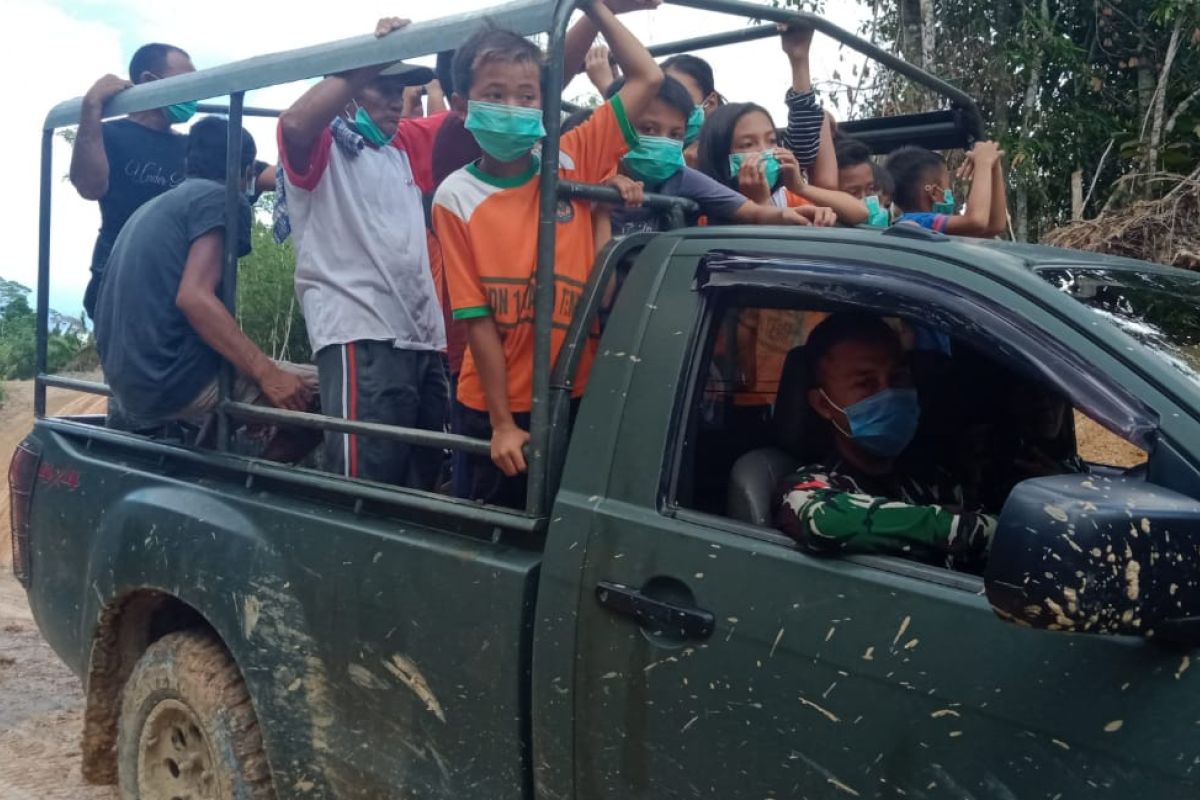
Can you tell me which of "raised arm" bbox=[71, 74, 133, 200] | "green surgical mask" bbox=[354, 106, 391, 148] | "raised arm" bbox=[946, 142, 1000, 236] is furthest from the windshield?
"raised arm" bbox=[71, 74, 133, 200]

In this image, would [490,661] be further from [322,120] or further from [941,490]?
[322,120]

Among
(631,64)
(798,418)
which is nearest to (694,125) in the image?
(631,64)

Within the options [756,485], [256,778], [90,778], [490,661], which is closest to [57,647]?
[90,778]

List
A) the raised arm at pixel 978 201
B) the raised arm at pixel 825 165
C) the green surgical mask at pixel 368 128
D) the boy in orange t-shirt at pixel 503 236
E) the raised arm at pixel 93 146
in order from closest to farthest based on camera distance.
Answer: the boy in orange t-shirt at pixel 503 236, the green surgical mask at pixel 368 128, the raised arm at pixel 978 201, the raised arm at pixel 93 146, the raised arm at pixel 825 165

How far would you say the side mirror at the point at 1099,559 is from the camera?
1436 mm

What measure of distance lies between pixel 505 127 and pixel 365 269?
0.91 m

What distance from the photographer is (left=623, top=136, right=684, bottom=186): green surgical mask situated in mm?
3002

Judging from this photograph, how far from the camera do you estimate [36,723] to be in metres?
4.81

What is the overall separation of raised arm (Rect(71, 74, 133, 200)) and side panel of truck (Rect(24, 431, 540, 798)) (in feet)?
3.81

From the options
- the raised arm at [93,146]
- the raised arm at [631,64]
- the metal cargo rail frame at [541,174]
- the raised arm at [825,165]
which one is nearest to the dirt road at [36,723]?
the metal cargo rail frame at [541,174]

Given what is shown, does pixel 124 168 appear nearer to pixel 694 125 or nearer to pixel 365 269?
pixel 365 269

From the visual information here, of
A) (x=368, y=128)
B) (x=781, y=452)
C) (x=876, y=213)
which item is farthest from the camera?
(x=876, y=213)

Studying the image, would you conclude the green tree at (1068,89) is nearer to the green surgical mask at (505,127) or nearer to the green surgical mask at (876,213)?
the green surgical mask at (876,213)

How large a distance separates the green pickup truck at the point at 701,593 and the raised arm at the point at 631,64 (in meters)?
0.35
